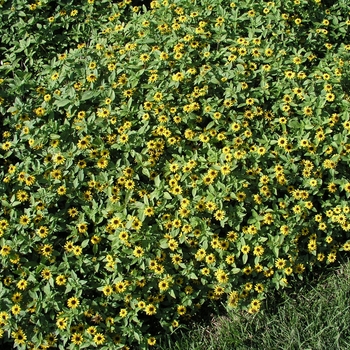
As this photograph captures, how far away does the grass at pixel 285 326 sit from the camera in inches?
120

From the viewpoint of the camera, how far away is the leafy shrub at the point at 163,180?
3.00 meters

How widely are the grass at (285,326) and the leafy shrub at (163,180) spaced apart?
0.32ft

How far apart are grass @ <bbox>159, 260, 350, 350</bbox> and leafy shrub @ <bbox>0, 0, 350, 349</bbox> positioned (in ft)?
0.32

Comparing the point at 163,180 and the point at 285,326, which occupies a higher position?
the point at 163,180

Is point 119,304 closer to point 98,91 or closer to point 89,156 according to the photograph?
point 89,156

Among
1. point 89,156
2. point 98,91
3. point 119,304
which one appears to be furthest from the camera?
point 98,91

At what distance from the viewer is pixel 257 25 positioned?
3.89m

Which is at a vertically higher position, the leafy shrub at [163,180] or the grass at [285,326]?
the leafy shrub at [163,180]

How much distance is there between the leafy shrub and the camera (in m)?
3.00

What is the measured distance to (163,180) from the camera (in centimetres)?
321

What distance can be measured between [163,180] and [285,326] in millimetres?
1048

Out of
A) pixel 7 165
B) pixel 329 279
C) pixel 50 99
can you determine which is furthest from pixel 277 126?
pixel 7 165

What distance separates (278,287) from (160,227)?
0.75 m

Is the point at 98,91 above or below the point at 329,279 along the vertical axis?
above
